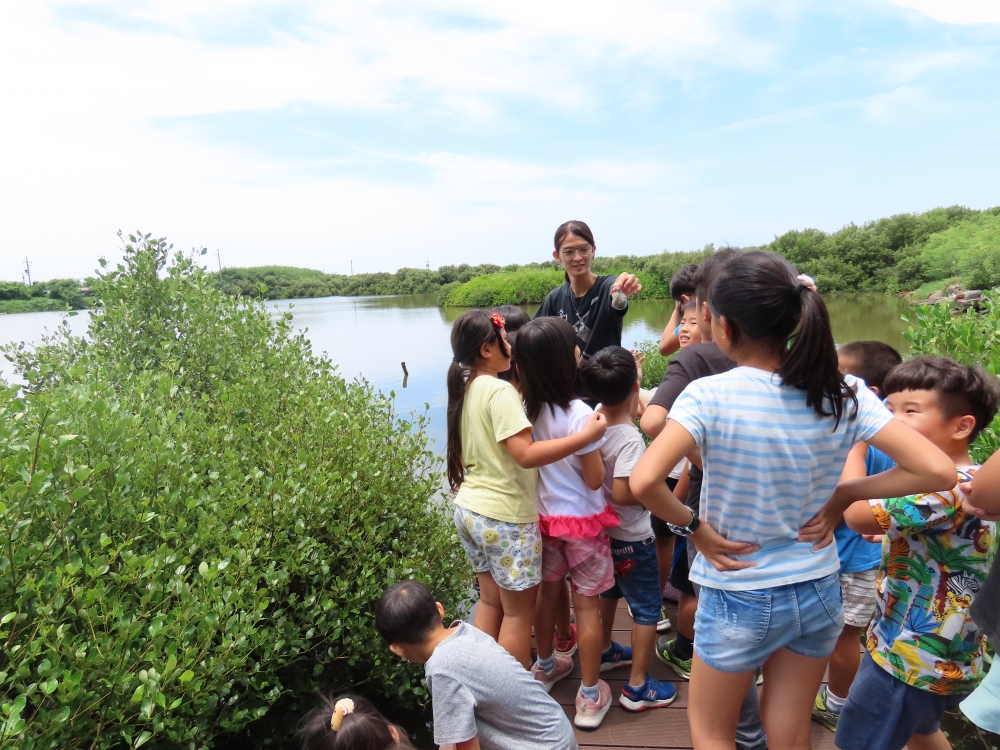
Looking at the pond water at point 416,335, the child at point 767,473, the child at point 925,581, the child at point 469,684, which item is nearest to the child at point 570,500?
the child at point 469,684

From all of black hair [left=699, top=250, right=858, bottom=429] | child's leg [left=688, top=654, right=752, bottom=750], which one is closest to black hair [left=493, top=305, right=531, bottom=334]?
black hair [left=699, top=250, right=858, bottom=429]

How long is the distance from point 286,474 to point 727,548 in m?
1.80

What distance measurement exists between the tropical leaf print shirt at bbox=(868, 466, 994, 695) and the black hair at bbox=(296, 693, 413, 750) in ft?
4.71

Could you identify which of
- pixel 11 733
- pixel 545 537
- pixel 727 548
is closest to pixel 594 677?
pixel 545 537

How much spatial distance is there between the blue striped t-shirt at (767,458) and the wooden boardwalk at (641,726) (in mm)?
1237

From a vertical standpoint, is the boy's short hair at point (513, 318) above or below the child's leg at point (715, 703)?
above

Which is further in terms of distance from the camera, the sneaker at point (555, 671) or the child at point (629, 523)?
the sneaker at point (555, 671)

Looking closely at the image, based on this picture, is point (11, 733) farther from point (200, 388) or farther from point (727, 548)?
point (200, 388)

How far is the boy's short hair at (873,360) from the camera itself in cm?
235

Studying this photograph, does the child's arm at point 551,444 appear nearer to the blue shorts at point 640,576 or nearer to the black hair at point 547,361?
the black hair at point 547,361

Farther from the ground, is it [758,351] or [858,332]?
[758,351]

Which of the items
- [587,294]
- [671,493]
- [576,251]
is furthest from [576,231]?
[671,493]

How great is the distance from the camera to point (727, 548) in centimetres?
140

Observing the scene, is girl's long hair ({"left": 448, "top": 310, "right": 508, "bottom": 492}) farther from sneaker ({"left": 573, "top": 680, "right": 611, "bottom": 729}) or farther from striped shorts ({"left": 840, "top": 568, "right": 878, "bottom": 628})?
striped shorts ({"left": 840, "top": 568, "right": 878, "bottom": 628})
